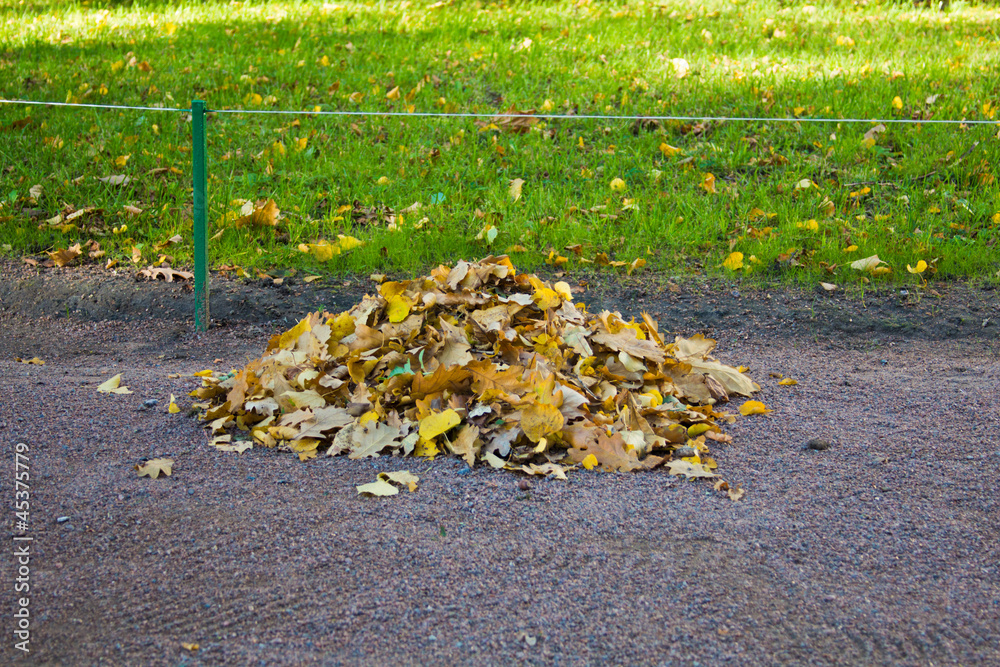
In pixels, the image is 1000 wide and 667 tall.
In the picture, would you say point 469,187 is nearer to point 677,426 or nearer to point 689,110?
point 689,110

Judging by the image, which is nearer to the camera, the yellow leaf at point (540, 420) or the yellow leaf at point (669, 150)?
the yellow leaf at point (540, 420)

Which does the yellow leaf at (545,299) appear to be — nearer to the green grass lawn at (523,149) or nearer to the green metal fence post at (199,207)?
the green grass lawn at (523,149)

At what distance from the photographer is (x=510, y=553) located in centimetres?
187

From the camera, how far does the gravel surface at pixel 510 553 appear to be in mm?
1594

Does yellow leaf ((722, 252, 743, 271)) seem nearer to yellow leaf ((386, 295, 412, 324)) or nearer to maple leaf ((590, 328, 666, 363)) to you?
maple leaf ((590, 328, 666, 363))

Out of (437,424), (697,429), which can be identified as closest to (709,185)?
(697,429)

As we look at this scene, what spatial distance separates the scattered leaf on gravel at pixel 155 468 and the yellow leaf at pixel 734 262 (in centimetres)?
305

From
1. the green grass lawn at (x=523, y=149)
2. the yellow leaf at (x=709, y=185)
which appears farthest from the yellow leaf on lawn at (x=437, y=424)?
the yellow leaf at (x=709, y=185)

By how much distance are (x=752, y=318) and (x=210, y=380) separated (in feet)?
8.52

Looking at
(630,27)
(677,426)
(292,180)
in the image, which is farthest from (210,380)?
(630,27)

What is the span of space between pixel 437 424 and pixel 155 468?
2.71ft

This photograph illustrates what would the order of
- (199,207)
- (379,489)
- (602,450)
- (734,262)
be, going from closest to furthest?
(379,489) < (602,450) < (199,207) < (734,262)

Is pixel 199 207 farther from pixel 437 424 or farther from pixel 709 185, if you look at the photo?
pixel 709 185

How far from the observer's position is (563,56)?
262 inches
